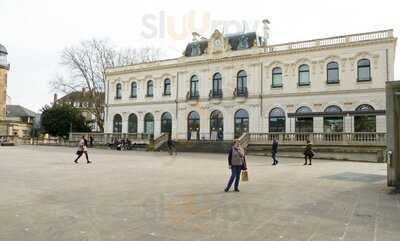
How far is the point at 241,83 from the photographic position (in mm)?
40750

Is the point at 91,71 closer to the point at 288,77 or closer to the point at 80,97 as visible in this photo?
the point at 80,97

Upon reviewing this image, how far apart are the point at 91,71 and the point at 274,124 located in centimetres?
2703

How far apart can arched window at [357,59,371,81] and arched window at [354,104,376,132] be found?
246 cm

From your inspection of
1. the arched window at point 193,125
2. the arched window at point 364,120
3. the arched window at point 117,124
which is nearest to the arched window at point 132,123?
the arched window at point 117,124

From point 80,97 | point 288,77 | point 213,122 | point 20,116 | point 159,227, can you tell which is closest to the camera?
point 159,227

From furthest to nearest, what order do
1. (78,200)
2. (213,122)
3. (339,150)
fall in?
(213,122), (339,150), (78,200)

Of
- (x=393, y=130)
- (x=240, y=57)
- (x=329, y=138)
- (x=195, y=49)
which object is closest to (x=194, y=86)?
(x=195, y=49)

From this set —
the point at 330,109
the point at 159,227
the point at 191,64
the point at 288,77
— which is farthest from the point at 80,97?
the point at 159,227

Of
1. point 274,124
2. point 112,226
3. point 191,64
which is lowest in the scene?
point 112,226

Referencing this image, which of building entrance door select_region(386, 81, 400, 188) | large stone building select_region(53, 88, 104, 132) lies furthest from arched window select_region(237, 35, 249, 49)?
building entrance door select_region(386, 81, 400, 188)

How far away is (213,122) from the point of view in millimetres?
42062

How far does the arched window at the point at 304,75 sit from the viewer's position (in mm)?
36894

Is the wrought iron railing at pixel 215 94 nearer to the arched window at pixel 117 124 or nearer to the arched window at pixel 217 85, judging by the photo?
the arched window at pixel 217 85

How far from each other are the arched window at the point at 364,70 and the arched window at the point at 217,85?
1412cm
